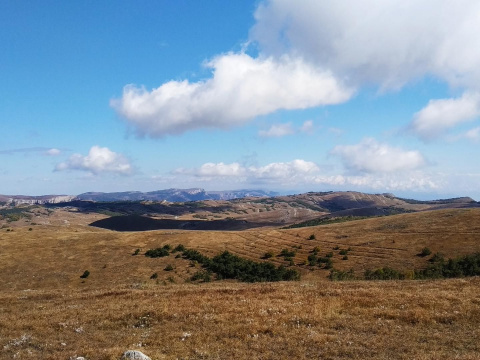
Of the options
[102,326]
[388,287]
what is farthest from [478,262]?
[102,326]

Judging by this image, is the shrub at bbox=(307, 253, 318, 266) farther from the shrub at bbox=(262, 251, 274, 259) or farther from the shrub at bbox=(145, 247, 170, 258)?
the shrub at bbox=(145, 247, 170, 258)

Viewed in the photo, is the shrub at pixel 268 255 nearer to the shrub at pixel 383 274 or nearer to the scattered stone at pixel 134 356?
the shrub at pixel 383 274

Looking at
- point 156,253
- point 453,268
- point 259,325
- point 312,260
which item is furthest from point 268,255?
point 259,325

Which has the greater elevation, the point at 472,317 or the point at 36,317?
the point at 472,317

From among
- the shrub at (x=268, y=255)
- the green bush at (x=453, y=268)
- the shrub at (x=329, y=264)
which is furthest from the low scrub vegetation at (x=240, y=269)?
the green bush at (x=453, y=268)

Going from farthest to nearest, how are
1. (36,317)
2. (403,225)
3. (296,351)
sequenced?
(403,225) → (36,317) → (296,351)

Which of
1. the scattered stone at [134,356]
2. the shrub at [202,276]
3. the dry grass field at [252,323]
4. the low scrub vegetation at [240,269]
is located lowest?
the shrub at [202,276]

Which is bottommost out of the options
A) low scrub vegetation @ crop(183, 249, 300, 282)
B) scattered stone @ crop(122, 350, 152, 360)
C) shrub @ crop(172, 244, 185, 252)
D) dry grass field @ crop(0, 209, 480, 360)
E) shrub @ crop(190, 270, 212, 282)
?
shrub @ crop(190, 270, 212, 282)

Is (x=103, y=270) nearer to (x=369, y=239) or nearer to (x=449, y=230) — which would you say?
(x=369, y=239)

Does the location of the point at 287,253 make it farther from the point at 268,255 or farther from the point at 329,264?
the point at 329,264

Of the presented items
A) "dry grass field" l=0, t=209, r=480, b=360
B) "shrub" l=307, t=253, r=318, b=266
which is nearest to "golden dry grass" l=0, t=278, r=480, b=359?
"dry grass field" l=0, t=209, r=480, b=360

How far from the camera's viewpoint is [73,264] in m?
66.5

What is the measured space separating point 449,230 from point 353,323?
61650mm

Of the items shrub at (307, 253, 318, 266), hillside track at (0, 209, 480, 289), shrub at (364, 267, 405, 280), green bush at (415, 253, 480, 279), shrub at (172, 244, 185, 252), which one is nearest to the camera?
green bush at (415, 253, 480, 279)
